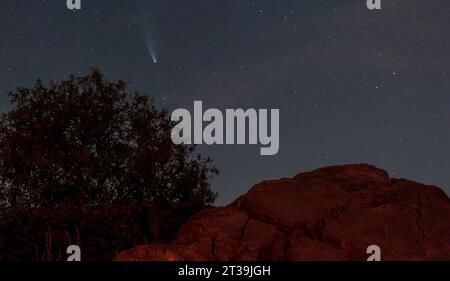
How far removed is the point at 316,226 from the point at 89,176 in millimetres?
9665

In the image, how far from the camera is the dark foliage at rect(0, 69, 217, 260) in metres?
29.4

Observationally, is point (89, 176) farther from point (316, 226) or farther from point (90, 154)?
point (316, 226)

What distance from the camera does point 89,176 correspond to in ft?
98.9

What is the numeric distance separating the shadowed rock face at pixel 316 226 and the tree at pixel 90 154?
12.5 feet

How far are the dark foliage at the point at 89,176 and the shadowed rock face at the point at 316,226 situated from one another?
11.1 feet

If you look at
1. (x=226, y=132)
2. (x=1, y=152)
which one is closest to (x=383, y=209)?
(x=226, y=132)

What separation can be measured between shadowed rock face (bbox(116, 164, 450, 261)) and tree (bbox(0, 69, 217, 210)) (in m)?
3.80

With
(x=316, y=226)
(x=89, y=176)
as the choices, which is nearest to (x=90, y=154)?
(x=89, y=176)

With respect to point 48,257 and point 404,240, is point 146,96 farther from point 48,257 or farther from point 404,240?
point 404,240

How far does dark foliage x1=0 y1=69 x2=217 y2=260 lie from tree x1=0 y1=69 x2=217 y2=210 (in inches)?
1.6

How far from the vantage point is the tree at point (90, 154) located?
30.1m

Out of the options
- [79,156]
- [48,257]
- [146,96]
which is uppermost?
[146,96]

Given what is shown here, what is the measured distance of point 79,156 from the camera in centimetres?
2980

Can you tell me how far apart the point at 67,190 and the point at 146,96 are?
5637mm
